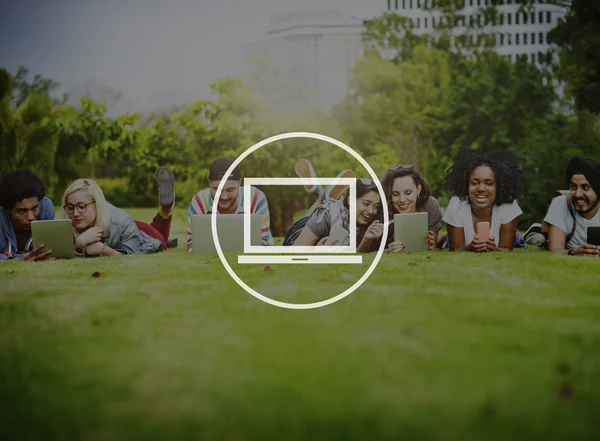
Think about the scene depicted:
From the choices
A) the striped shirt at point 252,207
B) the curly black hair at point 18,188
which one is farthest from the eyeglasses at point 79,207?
the striped shirt at point 252,207

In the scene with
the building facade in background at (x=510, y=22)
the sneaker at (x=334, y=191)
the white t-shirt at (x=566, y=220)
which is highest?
the building facade in background at (x=510, y=22)

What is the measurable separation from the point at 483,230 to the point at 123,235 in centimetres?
335

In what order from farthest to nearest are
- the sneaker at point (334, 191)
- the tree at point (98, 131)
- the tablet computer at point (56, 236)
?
the tree at point (98, 131) < the sneaker at point (334, 191) < the tablet computer at point (56, 236)

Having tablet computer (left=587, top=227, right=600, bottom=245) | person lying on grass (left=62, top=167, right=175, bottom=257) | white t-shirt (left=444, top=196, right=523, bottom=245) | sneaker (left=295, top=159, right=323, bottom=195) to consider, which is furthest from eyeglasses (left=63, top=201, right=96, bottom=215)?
tablet computer (left=587, top=227, right=600, bottom=245)

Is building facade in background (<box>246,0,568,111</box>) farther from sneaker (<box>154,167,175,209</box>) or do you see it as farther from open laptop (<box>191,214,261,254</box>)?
open laptop (<box>191,214,261,254</box>)

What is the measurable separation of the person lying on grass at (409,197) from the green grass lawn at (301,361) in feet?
6.06

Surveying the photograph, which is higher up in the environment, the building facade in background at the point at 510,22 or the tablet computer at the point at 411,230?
the building facade in background at the point at 510,22

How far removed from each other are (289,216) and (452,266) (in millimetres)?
2936

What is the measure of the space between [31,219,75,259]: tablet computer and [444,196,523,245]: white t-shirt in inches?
132

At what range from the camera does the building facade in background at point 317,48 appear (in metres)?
6.64

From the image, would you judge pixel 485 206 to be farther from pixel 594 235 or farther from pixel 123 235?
pixel 123 235

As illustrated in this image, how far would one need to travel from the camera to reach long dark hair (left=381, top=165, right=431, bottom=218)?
20.0ft
